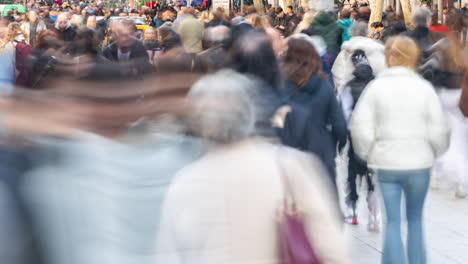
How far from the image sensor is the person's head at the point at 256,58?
556cm

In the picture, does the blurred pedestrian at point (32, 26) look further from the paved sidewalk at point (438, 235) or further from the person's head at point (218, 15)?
the paved sidewalk at point (438, 235)

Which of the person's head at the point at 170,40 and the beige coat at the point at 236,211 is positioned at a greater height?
the beige coat at the point at 236,211

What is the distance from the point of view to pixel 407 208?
5.91m

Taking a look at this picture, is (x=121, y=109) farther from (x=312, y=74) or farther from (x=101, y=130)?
(x=312, y=74)

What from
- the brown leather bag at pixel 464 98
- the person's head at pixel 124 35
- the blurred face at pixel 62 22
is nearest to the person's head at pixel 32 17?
the blurred face at pixel 62 22

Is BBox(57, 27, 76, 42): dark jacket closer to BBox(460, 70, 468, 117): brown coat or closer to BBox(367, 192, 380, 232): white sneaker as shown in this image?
BBox(460, 70, 468, 117): brown coat

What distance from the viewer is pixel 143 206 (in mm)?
3076

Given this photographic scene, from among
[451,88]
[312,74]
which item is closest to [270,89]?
[312,74]

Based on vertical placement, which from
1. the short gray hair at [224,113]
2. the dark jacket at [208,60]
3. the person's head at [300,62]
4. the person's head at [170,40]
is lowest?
the person's head at [170,40]

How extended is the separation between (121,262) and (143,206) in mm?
212

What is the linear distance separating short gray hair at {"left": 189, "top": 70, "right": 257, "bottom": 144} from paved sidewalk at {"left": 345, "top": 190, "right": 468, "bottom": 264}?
408cm

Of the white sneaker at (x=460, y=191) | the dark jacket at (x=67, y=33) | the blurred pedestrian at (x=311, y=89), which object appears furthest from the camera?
the dark jacket at (x=67, y=33)

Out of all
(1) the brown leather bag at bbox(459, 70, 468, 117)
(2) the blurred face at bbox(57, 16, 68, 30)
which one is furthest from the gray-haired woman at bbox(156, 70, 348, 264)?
(2) the blurred face at bbox(57, 16, 68, 30)

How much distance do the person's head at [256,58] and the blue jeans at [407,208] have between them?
94 cm
